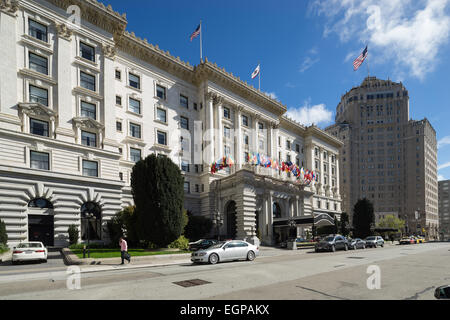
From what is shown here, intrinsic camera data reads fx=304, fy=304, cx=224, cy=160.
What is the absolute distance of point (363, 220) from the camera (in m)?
58.1

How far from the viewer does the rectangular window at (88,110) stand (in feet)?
104

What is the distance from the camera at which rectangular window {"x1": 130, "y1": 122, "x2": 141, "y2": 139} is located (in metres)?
37.7

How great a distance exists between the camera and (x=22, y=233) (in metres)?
25.6

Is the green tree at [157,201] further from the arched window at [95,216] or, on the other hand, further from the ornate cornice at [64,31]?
the ornate cornice at [64,31]

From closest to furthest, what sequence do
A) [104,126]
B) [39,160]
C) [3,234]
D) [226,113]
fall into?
[3,234], [39,160], [104,126], [226,113]

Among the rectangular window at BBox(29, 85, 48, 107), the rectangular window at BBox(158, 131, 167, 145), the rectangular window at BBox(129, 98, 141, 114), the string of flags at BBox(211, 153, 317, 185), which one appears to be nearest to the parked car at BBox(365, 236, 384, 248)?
the string of flags at BBox(211, 153, 317, 185)

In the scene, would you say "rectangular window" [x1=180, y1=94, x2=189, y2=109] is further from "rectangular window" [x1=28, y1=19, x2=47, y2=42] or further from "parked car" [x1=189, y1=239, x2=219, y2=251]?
"parked car" [x1=189, y1=239, x2=219, y2=251]

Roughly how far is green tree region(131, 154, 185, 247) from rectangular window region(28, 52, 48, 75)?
13.7 meters

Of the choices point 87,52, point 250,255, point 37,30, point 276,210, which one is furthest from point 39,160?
point 276,210

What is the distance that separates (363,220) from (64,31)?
5637cm

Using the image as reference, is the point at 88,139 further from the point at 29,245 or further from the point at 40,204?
the point at 29,245

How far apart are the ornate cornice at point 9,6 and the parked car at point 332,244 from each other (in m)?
36.5

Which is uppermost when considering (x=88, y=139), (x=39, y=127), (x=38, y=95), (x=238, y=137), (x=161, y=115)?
(x=161, y=115)
